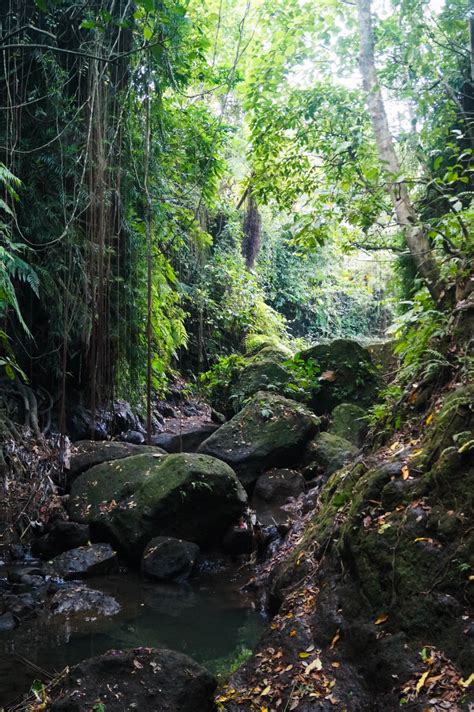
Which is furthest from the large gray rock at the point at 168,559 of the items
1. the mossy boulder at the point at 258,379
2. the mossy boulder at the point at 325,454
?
the mossy boulder at the point at 258,379

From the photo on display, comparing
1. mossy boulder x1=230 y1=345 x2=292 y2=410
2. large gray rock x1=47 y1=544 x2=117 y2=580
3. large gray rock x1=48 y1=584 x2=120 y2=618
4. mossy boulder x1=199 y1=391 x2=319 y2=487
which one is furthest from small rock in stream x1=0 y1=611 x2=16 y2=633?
mossy boulder x1=230 y1=345 x2=292 y2=410

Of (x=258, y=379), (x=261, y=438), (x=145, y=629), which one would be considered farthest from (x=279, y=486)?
(x=258, y=379)

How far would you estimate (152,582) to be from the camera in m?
5.05

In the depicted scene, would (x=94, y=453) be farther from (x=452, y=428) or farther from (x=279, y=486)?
(x=452, y=428)

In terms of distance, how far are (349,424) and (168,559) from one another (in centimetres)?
401

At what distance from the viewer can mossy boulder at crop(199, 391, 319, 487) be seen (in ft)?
23.4

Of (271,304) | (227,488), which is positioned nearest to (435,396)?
(227,488)

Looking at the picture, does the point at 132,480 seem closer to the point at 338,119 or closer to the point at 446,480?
the point at 446,480

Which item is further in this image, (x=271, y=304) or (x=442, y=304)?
(x=271, y=304)

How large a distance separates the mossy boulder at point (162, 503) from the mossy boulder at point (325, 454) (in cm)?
154

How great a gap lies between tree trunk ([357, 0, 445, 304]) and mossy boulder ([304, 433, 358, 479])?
2517 mm

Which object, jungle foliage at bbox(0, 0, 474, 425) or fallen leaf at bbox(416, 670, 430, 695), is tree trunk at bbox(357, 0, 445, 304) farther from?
fallen leaf at bbox(416, 670, 430, 695)

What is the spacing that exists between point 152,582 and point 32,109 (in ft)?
17.3

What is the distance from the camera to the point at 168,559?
5.16m
